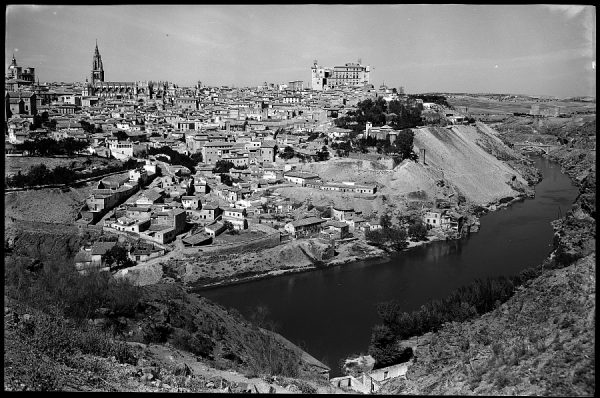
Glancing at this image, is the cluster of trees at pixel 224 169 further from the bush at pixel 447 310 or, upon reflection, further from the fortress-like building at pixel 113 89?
the fortress-like building at pixel 113 89

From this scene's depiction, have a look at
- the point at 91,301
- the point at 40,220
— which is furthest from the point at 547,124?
the point at 91,301

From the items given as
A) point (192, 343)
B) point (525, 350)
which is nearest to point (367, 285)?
point (192, 343)

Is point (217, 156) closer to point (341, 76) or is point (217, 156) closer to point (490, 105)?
point (341, 76)

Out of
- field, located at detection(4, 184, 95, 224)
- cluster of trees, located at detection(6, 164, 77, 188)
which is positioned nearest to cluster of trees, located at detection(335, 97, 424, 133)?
cluster of trees, located at detection(6, 164, 77, 188)

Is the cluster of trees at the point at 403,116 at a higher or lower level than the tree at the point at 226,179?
higher

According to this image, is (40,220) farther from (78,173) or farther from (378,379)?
(378,379)

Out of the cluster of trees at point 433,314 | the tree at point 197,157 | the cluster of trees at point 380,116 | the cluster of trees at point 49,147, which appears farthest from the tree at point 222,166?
the cluster of trees at point 433,314

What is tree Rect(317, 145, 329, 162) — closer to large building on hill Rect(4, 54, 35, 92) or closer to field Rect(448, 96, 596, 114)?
large building on hill Rect(4, 54, 35, 92)
